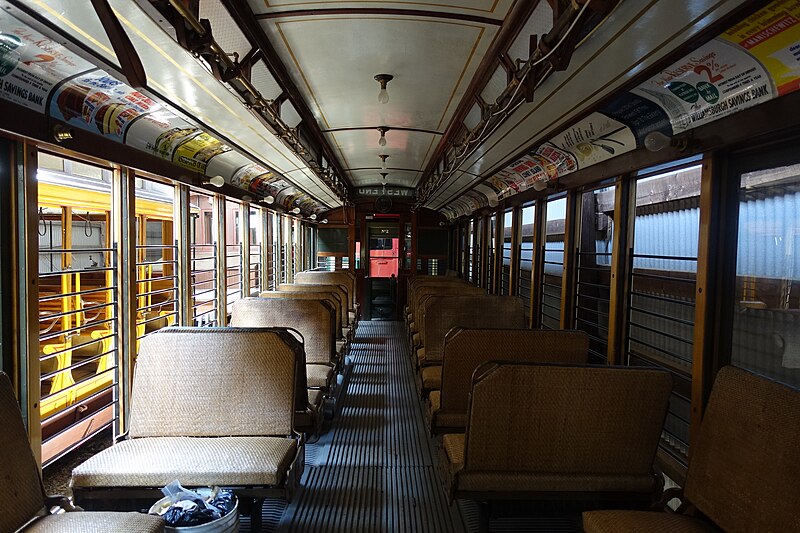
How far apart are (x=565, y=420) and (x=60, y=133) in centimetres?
336

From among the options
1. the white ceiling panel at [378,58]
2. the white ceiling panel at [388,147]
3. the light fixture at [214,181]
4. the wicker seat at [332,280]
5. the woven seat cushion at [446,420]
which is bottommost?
the woven seat cushion at [446,420]

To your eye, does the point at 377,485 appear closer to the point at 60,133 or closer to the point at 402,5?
the point at 60,133

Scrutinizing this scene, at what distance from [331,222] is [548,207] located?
26.9 ft

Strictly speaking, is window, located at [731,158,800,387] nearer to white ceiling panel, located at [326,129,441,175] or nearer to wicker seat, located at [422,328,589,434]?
wicker seat, located at [422,328,589,434]

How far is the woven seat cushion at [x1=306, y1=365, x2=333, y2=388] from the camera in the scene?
4.35 meters

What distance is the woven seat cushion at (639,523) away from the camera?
2.03 m

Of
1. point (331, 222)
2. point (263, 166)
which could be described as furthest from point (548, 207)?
point (331, 222)

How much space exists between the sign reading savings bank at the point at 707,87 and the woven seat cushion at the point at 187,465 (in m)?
3.15

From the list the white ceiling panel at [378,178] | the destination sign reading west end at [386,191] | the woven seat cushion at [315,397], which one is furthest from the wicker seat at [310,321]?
the destination sign reading west end at [386,191]

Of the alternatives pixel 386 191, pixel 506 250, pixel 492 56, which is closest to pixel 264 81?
pixel 492 56

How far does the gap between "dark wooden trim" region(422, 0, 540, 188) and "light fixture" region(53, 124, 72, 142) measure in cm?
278

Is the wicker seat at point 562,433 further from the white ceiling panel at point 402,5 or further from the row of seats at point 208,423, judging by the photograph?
the white ceiling panel at point 402,5

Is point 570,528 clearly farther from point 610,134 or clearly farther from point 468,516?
point 610,134

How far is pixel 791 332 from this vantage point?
7.67 feet
